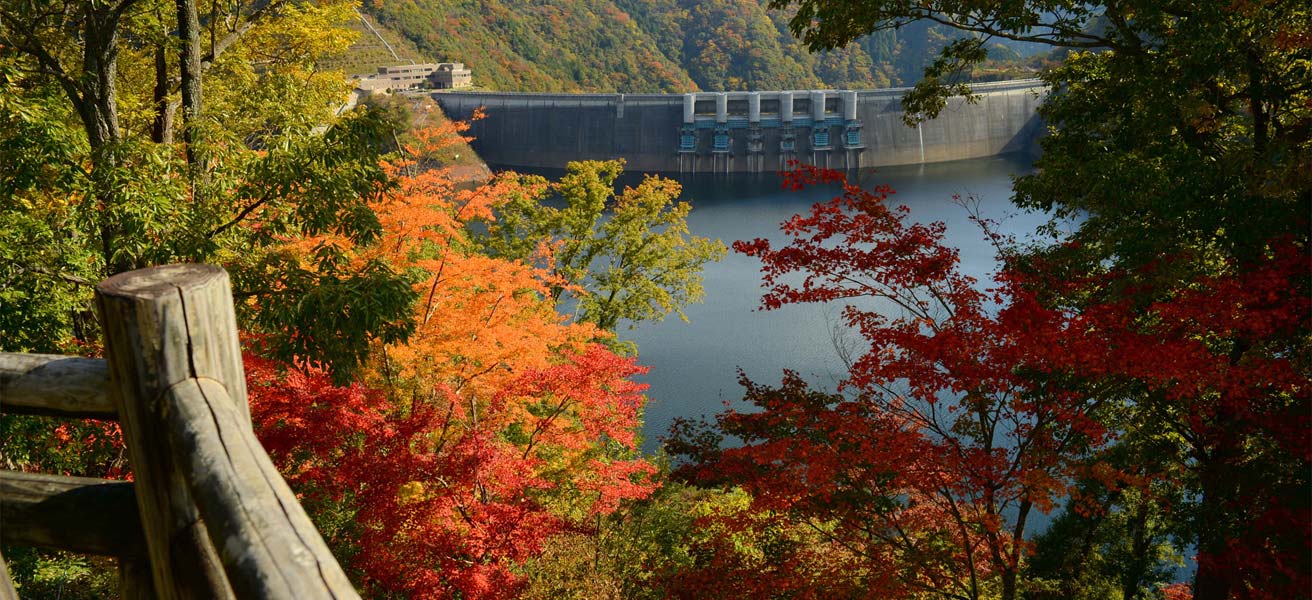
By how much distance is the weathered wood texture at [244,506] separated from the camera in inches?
32.2

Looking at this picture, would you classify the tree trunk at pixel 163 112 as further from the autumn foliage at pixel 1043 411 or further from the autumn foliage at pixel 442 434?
the autumn foliage at pixel 1043 411

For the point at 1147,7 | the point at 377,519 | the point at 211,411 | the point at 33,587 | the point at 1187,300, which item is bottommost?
the point at 33,587

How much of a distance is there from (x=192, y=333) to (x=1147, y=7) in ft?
19.0

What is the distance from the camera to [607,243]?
14.6 m

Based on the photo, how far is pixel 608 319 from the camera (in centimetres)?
1497

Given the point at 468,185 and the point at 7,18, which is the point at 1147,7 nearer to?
the point at 7,18

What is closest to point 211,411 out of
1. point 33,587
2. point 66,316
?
point 66,316

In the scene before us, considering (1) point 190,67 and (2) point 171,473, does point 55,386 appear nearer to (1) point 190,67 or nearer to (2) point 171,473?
(2) point 171,473

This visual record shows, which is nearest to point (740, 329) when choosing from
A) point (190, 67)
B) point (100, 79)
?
point (190, 67)

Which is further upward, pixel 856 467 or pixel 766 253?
pixel 766 253

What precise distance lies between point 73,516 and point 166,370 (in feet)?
1.13

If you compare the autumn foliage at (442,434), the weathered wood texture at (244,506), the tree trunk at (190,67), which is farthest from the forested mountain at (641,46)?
the weathered wood texture at (244,506)

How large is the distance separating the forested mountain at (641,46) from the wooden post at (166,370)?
5620 centimetres

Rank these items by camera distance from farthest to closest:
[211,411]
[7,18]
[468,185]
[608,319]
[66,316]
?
1. [468,185]
2. [608,319]
3. [7,18]
4. [66,316]
5. [211,411]
